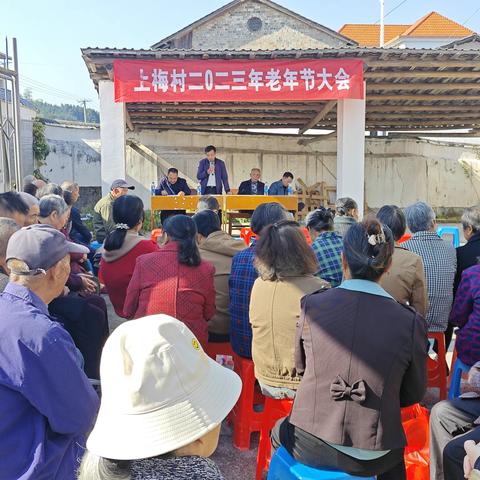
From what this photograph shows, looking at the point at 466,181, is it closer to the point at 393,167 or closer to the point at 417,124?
the point at 393,167

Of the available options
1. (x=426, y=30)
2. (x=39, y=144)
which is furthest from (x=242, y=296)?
(x=426, y=30)

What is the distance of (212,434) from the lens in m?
1.17

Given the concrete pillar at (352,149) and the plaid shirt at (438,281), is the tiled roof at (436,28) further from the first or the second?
the plaid shirt at (438,281)

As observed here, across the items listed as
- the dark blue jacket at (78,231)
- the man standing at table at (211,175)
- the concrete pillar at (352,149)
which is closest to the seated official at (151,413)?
the dark blue jacket at (78,231)

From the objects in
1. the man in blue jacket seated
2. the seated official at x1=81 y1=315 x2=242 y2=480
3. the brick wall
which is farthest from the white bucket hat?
the brick wall

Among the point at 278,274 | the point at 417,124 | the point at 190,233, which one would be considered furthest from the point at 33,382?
the point at 417,124

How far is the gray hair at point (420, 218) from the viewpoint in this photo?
335cm

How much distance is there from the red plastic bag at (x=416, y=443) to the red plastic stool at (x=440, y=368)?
92cm

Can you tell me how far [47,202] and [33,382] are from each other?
245cm

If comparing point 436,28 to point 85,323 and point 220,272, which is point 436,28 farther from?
point 85,323

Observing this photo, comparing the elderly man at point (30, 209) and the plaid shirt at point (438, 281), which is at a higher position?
the elderly man at point (30, 209)

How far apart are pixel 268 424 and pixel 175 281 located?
90cm

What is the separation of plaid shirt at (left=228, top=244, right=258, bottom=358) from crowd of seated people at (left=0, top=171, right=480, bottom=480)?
10mm

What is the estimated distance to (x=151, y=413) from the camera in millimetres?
1092
